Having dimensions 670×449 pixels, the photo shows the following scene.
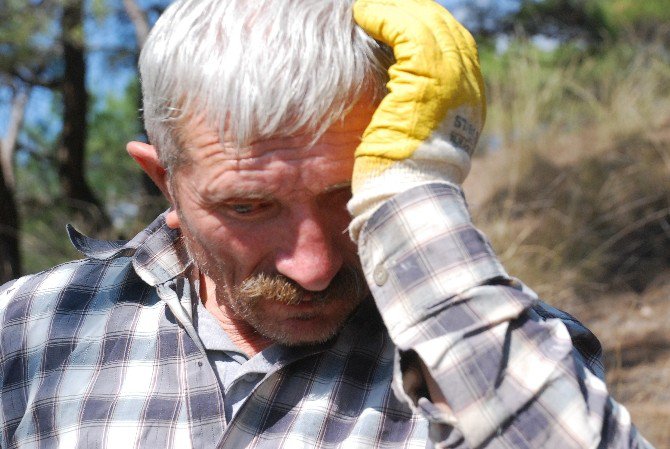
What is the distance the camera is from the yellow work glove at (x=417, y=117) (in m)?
1.26

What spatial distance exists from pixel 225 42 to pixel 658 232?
4806 mm

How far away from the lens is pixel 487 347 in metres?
1.17

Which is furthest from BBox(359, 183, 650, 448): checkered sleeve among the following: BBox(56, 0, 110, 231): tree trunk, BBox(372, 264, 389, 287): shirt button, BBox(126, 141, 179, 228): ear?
BBox(56, 0, 110, 231): tree trunk

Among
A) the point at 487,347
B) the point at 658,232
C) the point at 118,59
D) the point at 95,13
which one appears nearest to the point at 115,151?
the point at 118,59

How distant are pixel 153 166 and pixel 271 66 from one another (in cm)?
44

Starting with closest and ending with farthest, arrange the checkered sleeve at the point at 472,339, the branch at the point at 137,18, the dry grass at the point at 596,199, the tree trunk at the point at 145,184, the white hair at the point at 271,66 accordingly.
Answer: the checkered sleeve at the point at 472,339
the white hair at the point at 271,66
the dry grass at the point at 596,199
the tree trunk at the point at 145,184
the branch at the point at 137,18

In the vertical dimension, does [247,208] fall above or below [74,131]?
above

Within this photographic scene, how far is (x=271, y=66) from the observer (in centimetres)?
138

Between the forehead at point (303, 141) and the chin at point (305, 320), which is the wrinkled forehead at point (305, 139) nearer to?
the forehead at point (303, 141)

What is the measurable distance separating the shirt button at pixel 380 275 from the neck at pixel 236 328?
435 millimetres

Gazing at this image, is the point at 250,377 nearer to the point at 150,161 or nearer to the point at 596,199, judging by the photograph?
the point at 150,161

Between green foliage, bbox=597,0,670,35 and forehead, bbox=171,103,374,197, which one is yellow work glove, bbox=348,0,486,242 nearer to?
forehead, bbox=171,103,374,197

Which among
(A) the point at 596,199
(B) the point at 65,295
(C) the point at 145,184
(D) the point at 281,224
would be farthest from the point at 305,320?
(C) the point at 145,184

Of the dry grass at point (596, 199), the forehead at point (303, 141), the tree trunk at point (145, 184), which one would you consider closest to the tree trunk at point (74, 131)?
the tree trunk at point (145, 184)
